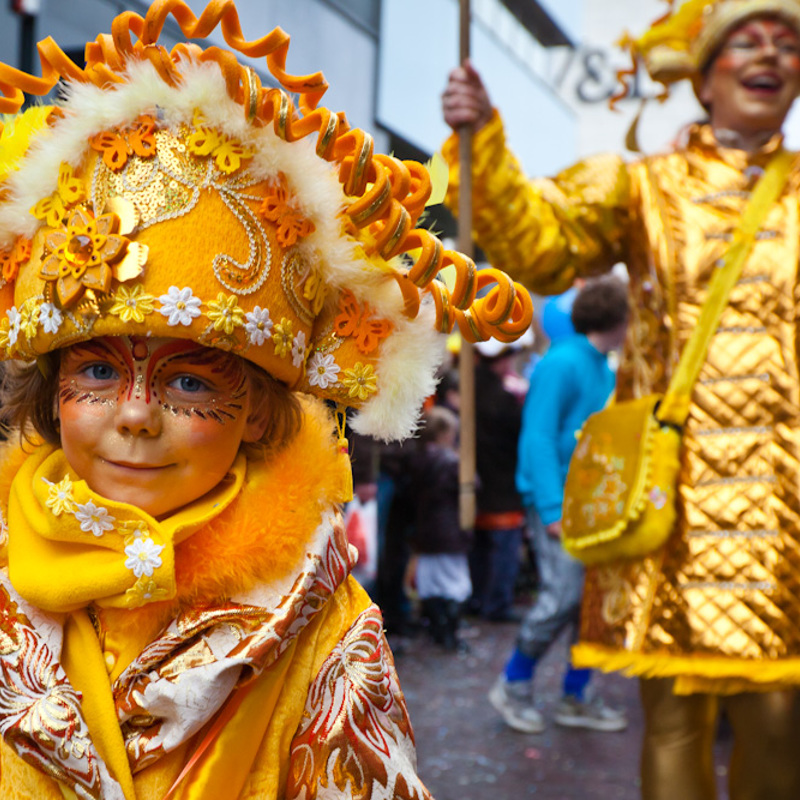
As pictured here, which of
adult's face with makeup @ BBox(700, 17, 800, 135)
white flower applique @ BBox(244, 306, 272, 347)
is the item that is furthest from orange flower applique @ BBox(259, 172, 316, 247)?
Answer: adult's face with makeup @ BBox(700, 17, 800, 135)

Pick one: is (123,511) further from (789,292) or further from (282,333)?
(789,292)

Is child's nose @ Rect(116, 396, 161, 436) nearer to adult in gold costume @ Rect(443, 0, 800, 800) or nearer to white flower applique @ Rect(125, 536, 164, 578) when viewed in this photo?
white flower applique @ Rect(125, 536, 164, 578)

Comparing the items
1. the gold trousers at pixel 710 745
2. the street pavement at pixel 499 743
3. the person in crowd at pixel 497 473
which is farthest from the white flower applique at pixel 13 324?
the person in crowd at pixel 497 473

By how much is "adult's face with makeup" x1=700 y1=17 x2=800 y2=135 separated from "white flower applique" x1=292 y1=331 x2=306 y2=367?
5.44 ft

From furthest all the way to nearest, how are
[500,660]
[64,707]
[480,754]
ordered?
[500,660], [480,754], [64,707]

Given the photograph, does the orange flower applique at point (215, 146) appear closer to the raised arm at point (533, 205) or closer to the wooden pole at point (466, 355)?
the wooden pole at point (466, 355)

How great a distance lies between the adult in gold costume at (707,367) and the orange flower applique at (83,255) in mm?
1445

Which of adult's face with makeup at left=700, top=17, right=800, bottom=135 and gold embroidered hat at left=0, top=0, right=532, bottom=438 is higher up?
adult's face with makeup at left=700, top=17, right=800, bottom=135

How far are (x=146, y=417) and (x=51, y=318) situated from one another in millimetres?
199

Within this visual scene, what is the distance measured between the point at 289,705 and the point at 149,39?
3.38 ft

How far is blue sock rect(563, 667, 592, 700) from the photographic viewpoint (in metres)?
5.07

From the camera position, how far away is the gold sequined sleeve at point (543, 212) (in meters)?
2.79

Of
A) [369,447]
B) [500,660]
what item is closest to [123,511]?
[369,447]

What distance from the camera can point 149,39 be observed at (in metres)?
1.55
